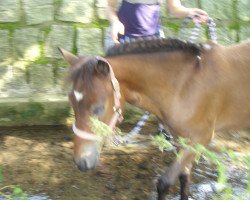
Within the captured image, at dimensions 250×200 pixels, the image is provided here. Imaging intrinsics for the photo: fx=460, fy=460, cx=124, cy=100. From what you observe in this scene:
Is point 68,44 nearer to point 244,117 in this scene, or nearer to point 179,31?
point 179,31

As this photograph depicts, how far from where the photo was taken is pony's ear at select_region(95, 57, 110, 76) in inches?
108

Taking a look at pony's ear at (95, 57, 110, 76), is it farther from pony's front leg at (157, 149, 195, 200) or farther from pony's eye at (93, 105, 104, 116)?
pony's front leg at (157, 149, 195, 200)

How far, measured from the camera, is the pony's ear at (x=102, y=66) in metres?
2.74

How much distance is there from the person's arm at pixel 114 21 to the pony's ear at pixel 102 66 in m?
0.38

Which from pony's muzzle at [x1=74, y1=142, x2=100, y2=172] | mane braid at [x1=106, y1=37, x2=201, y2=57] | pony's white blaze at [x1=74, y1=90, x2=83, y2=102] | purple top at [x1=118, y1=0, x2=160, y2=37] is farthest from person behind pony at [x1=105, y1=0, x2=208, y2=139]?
pony's muzzle at [x1=74, y1=142, x2=100, y2=172]

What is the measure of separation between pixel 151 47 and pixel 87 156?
0.84 m

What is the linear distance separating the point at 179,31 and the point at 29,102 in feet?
6.09

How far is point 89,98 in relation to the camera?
278 cm

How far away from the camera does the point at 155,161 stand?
404 centimetres

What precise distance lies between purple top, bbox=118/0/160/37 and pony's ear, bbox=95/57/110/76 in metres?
0.74

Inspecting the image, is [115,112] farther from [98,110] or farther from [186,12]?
[186,12]

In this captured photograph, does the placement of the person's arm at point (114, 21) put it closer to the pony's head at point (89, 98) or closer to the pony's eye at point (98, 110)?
the pony's head at point (89, 98)

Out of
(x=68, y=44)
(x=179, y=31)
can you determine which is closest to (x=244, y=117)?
(x=179, y=31)

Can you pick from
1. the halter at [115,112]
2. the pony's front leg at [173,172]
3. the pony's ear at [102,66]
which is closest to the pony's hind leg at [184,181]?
the pony's front leg at [173,172]
